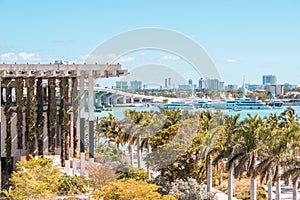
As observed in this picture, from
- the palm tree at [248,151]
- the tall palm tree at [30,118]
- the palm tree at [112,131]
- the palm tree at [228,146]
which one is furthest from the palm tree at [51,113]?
the palm tree at [112,131]

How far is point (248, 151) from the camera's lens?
66.2 feet

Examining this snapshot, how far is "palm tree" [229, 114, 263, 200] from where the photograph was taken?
19.9 meters

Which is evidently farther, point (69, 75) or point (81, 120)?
point (81, 120)

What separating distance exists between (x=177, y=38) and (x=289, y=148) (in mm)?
7295

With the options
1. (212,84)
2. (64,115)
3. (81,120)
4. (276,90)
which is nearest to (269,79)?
(276,90)

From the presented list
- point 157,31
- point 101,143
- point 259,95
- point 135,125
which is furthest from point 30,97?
point 259,95

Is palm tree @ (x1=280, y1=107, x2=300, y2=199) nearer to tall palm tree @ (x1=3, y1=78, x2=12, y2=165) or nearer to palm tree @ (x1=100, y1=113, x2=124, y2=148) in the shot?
tall palm tree @ (x1=3, y1=78, x2=12, y2=165)

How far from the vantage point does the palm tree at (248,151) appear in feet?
65.2

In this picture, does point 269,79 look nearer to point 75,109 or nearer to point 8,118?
point 75,109

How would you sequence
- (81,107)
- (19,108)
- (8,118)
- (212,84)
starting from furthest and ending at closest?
(212,84)
(81,107)
(19,108)
(8,118)

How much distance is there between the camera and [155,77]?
26.3m

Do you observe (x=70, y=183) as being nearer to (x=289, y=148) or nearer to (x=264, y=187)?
(x=289, y=148)

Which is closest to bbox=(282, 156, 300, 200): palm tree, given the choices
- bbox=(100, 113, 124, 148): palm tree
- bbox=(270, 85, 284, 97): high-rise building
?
bbox=(100, 113, 124, 148): palm tree

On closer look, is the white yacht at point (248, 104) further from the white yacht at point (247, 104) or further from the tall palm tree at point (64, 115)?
the tall palm tree at point (64, 115)
